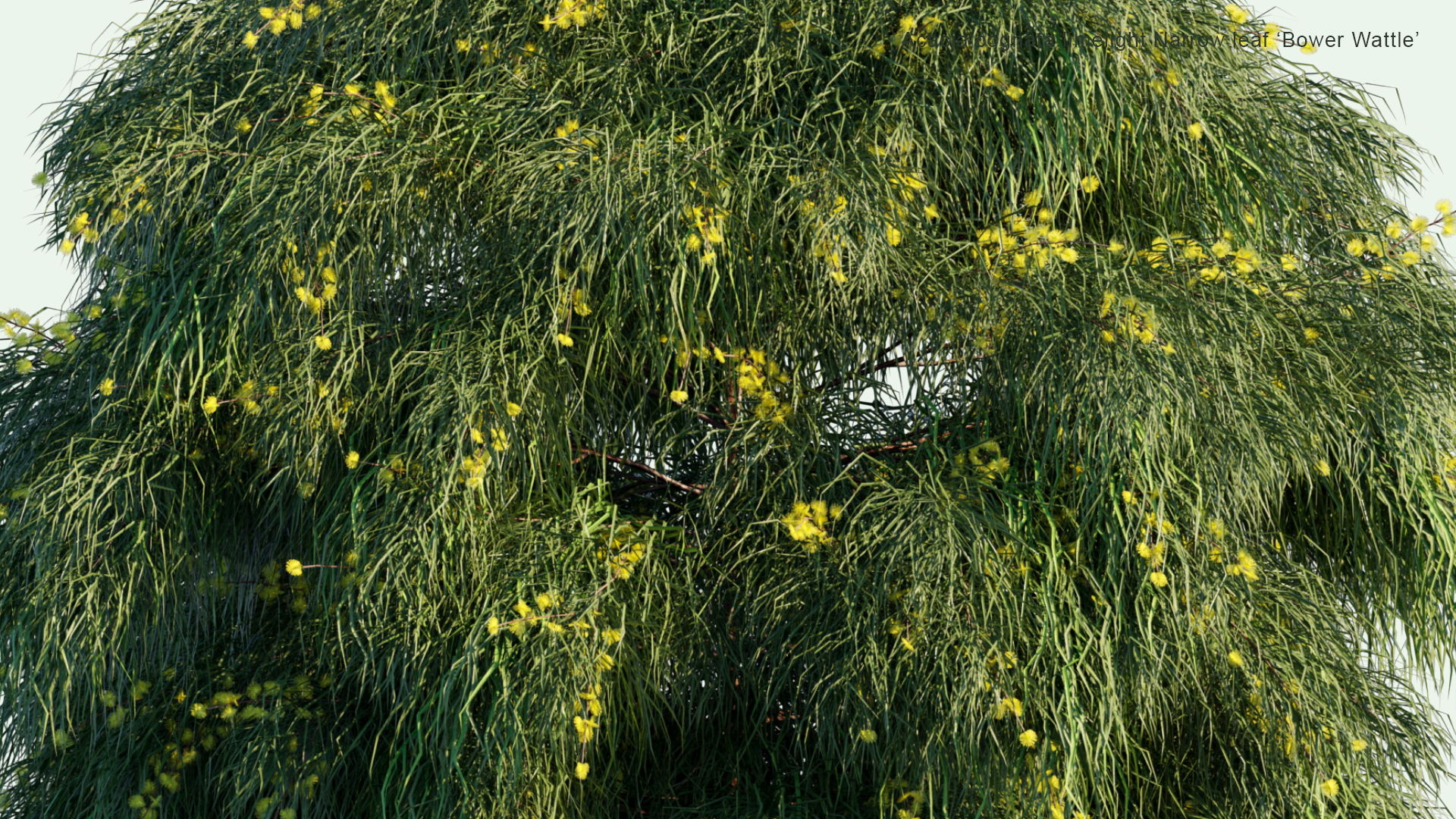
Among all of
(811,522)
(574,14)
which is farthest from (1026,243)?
(574,14)

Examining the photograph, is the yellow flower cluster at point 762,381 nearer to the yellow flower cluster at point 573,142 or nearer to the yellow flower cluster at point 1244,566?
the yellow flower cluster at point 573,142

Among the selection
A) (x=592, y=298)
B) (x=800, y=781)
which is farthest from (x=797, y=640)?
(x=592, y=298)


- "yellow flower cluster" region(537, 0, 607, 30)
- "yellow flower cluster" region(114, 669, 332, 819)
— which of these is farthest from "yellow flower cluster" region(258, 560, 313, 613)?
"yellow flower cluster" region(537, 0, 607, 30)

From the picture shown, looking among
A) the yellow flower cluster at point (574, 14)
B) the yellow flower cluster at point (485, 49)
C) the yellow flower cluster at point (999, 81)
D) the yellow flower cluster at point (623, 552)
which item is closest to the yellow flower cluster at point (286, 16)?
the yellow flower cluster at point (485, 49)

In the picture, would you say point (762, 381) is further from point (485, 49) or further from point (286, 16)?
point (286, 16)

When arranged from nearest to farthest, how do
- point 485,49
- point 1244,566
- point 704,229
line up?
point 704,229 < point 1244,566 < point 485,49

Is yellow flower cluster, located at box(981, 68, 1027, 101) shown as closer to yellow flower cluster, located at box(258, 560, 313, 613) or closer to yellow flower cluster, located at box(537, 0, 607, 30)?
yellow flower cluster, located at box(537, 0, 607, 30)

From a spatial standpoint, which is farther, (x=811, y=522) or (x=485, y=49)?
(x=485, y=49)

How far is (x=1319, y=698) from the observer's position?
11.1ft

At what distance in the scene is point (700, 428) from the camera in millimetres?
3473

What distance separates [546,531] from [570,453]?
8.2 inches

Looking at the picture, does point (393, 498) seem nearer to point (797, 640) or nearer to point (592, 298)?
point (592, 298)

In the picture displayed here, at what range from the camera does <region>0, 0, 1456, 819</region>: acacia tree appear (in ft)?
10.00

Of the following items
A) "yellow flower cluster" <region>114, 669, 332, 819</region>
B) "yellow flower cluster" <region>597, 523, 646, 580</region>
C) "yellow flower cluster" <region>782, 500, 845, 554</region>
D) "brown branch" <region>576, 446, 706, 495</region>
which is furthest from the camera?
"brown branch" <region>576, 446, 706, 495</region>
